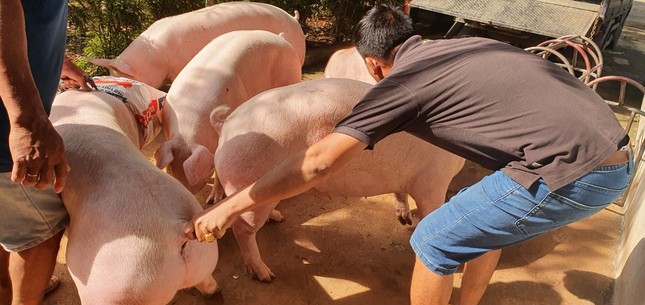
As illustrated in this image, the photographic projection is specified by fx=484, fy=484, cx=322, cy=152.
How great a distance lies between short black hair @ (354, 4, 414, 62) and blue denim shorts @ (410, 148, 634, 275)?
30.6 inches

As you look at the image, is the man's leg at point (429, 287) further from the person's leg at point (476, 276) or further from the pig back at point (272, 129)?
the pig back at point (272, 129)

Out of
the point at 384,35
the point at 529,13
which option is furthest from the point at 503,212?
the point at 529,13

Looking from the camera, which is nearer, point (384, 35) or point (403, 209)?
point (384, 35)

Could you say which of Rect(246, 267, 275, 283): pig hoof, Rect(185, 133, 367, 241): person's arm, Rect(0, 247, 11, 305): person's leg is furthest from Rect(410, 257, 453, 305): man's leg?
Rect(0, 247, 11, 305): person's leg

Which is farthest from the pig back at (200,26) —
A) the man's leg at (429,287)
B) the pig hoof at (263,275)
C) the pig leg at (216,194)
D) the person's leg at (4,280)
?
the man's leg at (429,287)

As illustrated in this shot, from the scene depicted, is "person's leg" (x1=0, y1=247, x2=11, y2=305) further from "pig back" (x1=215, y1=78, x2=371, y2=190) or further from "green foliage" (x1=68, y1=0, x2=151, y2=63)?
"green foliage" (x1=68, y1=0, x2=151, y2=63)

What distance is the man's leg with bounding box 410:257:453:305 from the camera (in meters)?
2.23

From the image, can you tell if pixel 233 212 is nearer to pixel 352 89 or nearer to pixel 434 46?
pixel 434 46

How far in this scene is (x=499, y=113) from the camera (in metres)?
1.91

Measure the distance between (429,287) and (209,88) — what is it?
2.26 metres

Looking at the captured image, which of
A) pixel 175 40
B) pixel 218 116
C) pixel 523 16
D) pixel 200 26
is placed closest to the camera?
pixel 218 116

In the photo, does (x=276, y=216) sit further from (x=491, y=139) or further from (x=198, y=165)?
(x=491, y=139)

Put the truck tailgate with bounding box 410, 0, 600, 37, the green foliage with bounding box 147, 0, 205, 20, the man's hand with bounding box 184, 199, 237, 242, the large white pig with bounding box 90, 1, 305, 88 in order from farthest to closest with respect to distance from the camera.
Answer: the green foliage with bounding box 147, 0, 205, 20, the truck tailgate with bounding box 410, 0, 600, 37, the large white pig with bounding box 90, 1, 305, 88, the man's hand with bounding box 184, 199, 237, 242

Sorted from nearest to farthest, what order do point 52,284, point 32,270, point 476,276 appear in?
point 32,270, point 476,276, point 52,284
